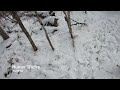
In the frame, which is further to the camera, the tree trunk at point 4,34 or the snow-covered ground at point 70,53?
the tree trunk at point 4,34

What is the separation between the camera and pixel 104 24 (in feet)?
40.3

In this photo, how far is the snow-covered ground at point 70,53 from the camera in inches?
353

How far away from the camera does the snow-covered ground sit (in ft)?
29.4

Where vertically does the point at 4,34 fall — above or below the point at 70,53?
above

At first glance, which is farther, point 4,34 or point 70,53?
point 4,34

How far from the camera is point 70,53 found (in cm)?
1002

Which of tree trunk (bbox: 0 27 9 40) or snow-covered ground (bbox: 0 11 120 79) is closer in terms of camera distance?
snow-covered ground (bbox: 0 11 120 79)

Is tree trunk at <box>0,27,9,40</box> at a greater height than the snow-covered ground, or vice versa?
tree trunk at <box>0,27,9,40</box>

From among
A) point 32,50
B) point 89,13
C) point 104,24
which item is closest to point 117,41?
point 104,24

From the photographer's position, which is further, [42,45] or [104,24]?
[104,24]

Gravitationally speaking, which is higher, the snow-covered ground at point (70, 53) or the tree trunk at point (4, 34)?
the tree trunk at point (4, 34)
